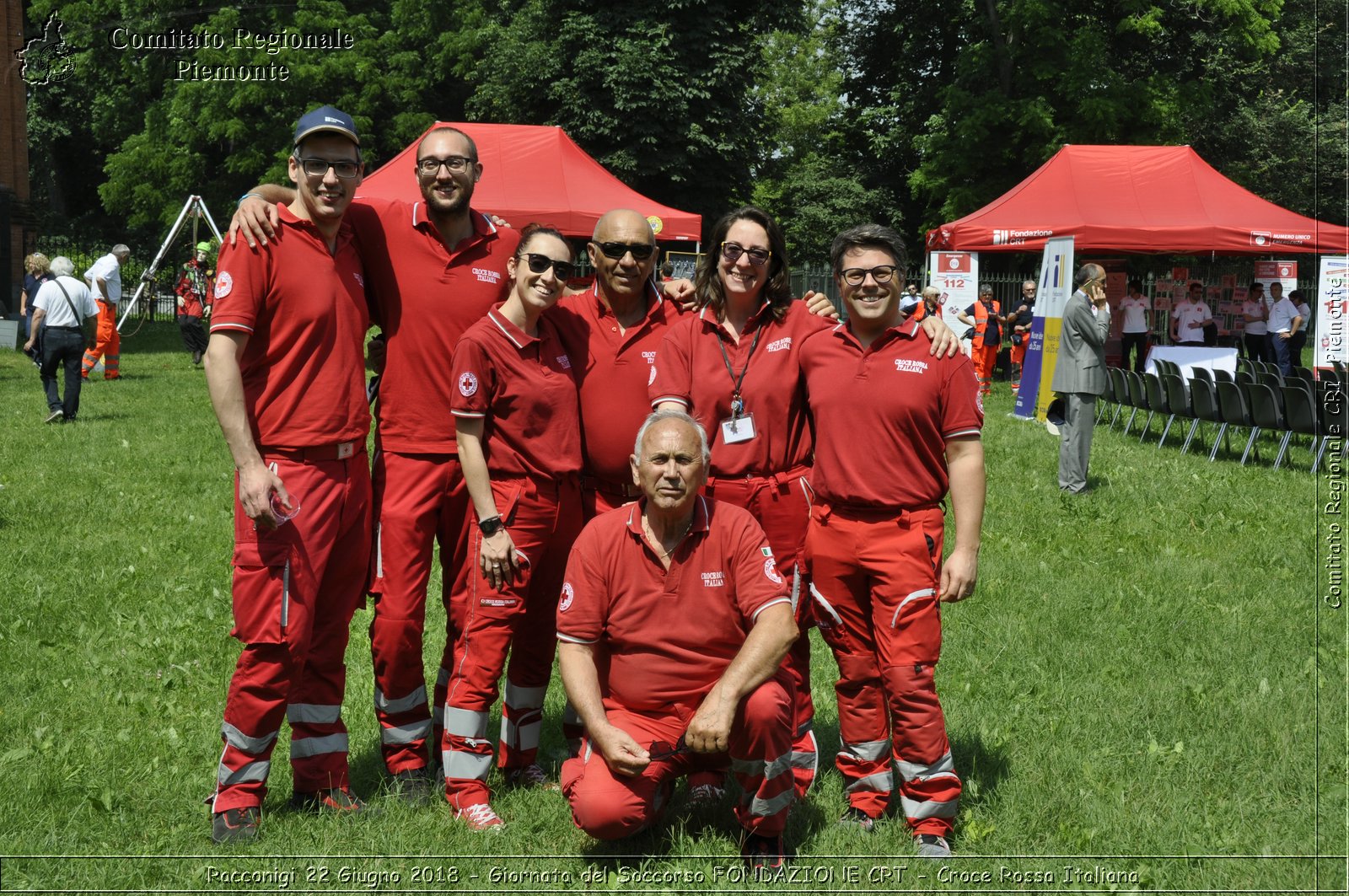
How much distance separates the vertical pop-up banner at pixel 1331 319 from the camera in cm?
1252

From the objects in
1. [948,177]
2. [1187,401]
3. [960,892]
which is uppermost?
[948,177]

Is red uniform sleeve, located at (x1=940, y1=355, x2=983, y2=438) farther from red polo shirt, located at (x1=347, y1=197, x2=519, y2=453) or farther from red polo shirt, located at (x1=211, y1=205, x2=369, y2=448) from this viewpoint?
red polo shirt, located at (x1=211, y1=205, x2=369, y2=448)

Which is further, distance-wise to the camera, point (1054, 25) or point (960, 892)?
point (1054, 25)

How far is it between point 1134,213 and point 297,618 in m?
20.8

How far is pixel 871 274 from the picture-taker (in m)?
4.34

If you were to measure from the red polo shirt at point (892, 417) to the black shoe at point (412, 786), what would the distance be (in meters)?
1.94

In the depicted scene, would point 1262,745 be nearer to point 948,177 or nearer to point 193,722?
point 193,722

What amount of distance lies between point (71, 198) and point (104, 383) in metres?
37.8

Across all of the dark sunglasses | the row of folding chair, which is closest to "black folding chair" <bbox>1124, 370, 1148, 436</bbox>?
the row of folding chair

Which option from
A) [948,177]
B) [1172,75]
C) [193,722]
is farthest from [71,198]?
[193,722]

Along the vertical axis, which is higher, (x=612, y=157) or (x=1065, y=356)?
(x=612, y=157)

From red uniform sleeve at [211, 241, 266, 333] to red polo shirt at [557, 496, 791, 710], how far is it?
1.41 metres

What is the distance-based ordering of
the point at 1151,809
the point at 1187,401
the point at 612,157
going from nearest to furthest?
1. the point at 1151,809
2. the point at 1187,401
3. the point at 612,157

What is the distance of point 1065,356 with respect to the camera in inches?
476
